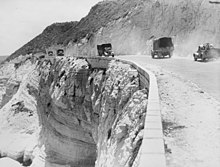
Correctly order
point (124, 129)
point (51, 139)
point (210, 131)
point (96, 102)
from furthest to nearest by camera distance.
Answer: point (51, 139) < point (96, 102) < point (124, 129) < point (210, 131)

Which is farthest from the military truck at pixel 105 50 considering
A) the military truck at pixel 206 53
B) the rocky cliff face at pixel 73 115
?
the military truck at pixel 206 53

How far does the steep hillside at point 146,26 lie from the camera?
4709 cm

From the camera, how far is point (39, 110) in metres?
41.7

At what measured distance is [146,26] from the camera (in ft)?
189

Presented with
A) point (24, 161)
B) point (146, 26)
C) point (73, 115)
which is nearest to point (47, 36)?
point (146, 26)

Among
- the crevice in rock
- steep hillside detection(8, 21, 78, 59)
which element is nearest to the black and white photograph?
the crevice in rock

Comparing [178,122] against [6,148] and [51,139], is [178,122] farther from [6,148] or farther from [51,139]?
[6,148]

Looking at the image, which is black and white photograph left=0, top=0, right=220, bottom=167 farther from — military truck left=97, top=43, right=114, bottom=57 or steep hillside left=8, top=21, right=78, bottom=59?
steep hillside left=8, top=21, right=78, bottom=59

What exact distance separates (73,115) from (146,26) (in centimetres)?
3411

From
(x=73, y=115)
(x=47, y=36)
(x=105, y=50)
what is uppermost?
(x=47, y=36)

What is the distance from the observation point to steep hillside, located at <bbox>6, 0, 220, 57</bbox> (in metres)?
47.1

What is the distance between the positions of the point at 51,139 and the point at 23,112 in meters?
13.5

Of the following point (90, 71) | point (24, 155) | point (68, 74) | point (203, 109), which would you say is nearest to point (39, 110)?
point (24, 155)

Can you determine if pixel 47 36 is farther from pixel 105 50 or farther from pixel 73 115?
pixel 73 115
